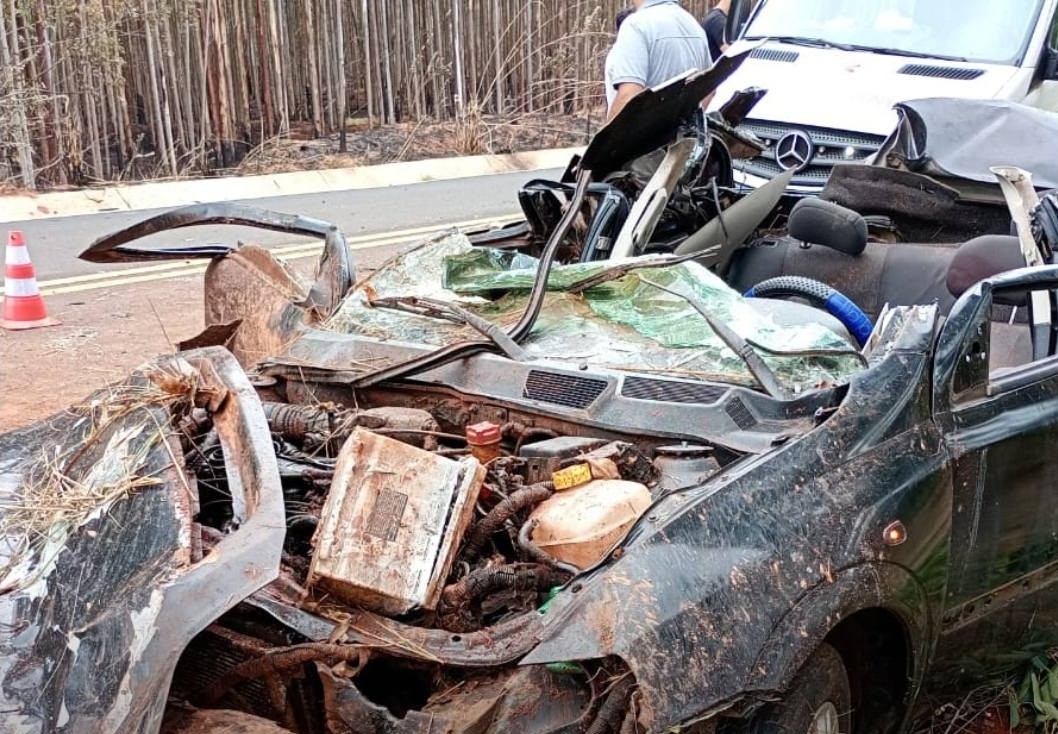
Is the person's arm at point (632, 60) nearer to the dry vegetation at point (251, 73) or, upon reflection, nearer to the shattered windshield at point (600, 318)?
the shattered windshield at point (600, 318)

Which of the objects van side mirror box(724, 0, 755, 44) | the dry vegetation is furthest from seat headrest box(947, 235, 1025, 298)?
the dry vegetation

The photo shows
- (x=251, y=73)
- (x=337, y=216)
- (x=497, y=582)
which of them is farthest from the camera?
(x=251, y=73)

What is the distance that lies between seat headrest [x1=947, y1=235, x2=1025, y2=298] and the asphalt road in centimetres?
679

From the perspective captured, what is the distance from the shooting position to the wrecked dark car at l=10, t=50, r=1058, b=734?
2.64m

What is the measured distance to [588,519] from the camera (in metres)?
3.06

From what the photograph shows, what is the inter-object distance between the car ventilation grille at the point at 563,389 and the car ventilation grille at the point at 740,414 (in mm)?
397

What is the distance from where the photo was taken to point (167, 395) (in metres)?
3.42

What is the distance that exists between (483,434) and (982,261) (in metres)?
2.13

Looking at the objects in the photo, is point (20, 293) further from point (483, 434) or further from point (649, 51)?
point (483, 434)

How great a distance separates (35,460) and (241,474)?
849 mm

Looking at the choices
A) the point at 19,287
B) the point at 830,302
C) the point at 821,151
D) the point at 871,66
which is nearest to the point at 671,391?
the point at 830,302

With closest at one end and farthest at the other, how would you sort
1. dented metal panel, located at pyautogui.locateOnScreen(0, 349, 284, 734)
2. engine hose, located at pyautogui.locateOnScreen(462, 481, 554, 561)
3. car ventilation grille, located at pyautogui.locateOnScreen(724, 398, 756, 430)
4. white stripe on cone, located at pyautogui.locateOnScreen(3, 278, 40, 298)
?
dented metal panel, located at pyautogui.locateOnScreen(0, 349, 284, 734) < engine hose, located at pyautogui.locateOnScreen(462, 481, 554, 561) < car ventilation grille, located at pyautogui.locateOnScreen(724, 398, 756, 430) < white stripe on cone, located at pyautogui.locateOnScreen(3, 278, 40, 298)

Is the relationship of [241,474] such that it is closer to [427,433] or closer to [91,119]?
[427,433]

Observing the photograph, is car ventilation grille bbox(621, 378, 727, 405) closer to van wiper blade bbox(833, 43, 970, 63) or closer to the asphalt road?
van wiper blade bbox(833, 43, 970, 63)
